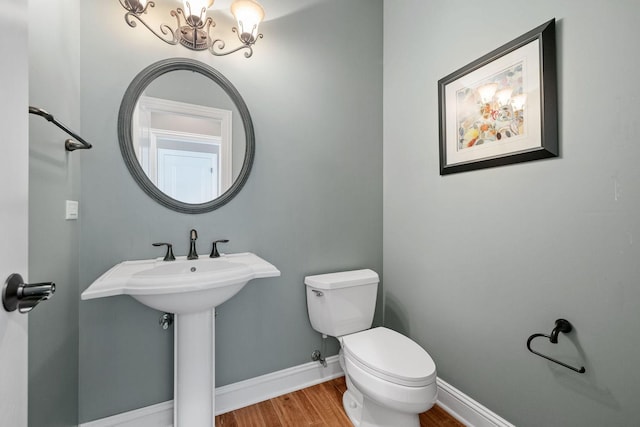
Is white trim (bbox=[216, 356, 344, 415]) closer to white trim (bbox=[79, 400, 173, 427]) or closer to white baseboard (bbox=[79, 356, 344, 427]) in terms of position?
white baseboard (bbox=[79, 356, 344, 427])

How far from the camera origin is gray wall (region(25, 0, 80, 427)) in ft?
2.82

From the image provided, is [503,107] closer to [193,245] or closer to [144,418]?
[193,245]

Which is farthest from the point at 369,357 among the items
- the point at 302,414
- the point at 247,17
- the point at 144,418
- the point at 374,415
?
the point at 247,17

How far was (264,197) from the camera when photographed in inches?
62.4

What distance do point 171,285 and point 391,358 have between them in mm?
999

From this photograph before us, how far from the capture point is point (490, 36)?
131cm

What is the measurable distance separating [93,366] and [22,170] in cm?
119

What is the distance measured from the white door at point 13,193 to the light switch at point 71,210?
717 mm

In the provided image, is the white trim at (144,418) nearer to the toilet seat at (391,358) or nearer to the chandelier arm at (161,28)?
the toilet seat at (391,358)

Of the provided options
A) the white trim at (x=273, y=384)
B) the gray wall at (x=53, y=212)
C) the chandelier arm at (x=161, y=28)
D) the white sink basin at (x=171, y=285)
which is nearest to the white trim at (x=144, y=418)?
the gray wall at (x=53, y=212)

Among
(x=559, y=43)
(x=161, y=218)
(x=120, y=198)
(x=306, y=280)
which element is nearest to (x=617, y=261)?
(x=559, y=43)

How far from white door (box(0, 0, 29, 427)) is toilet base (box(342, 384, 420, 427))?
4.14 ft

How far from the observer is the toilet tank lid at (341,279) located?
1556mm

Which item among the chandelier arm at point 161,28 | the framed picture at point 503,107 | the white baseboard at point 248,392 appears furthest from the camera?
the white baseboard at point 248,392
